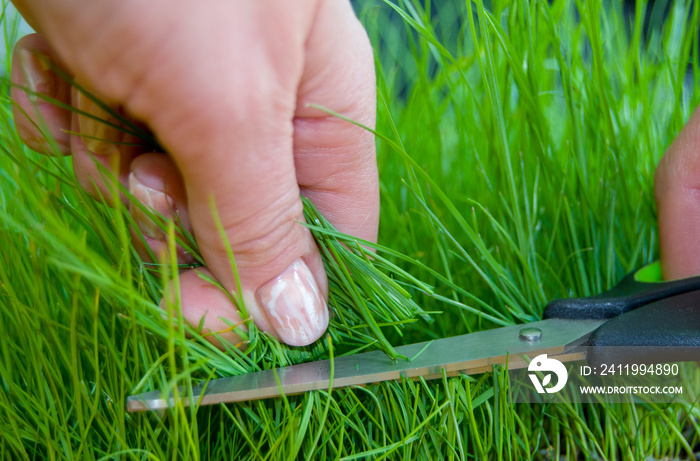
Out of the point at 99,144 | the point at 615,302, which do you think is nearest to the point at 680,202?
the point at 615,302

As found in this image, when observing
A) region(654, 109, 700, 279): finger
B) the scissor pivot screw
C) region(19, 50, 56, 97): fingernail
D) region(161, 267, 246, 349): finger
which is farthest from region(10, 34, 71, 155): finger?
region(654, 109, 700, 279): finger

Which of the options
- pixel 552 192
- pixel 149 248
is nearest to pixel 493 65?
pixel 552 192

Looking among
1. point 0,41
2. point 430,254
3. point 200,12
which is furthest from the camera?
point 0,41

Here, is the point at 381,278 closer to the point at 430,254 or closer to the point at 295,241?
the point at 295,241

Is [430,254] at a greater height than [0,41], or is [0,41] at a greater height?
[0,41]

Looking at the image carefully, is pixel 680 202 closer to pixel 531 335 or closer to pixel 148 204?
pixel 531 335
